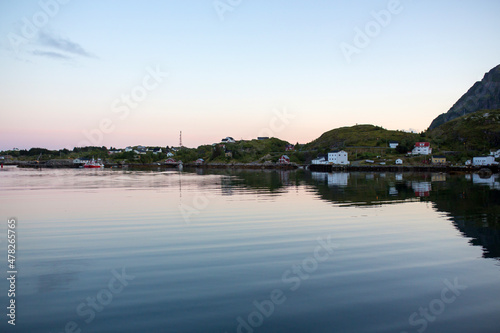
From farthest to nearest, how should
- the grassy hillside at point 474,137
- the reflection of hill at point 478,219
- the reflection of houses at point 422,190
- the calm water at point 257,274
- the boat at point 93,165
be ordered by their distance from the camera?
the boat at point 93,165 < the grassy hillside at point 474,137 < the reflection of houses at point 422,190 < the reflection of hill at point 478,219 < the calm water at point 257,274

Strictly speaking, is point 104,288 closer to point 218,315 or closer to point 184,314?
point 184,314

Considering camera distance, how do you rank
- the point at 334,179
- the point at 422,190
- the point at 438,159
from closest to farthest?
the point at 422,190 < the point at 334,179 < the point at 438,159

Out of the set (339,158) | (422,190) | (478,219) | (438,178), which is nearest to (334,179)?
(438,178)

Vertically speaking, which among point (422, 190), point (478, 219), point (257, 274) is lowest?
point (257, 274)

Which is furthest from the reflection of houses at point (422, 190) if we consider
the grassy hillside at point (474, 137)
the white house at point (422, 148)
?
the grassy hillside at point (474, 137)

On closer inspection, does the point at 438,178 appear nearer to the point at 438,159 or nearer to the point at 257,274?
the point at 438,159

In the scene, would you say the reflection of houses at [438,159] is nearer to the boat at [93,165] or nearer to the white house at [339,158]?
the white house at [339,158]

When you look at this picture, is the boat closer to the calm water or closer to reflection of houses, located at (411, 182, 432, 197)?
reflection of houses, located at (411, 182, 432, 197)

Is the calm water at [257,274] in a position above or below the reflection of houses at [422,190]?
below

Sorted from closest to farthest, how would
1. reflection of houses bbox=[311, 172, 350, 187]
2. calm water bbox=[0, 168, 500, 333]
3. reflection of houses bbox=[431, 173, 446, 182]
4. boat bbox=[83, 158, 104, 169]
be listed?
calm water bbox=[0, 168, 500, 333] < reflection of houses bbox=[311, 172, 350, 187] < reflection of houses bbox=[431, 173, 446, 182] < boat bbox=[83, 158, 104, 169]

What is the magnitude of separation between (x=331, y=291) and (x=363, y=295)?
1000mm

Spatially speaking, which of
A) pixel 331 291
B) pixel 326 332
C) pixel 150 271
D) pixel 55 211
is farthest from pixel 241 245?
pixel 55 211

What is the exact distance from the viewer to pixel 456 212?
28312mm

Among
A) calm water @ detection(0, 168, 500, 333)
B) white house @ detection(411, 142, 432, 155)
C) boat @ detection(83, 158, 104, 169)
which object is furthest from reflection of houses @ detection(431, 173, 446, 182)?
boat @ detection(83, 158, 104, 169)
